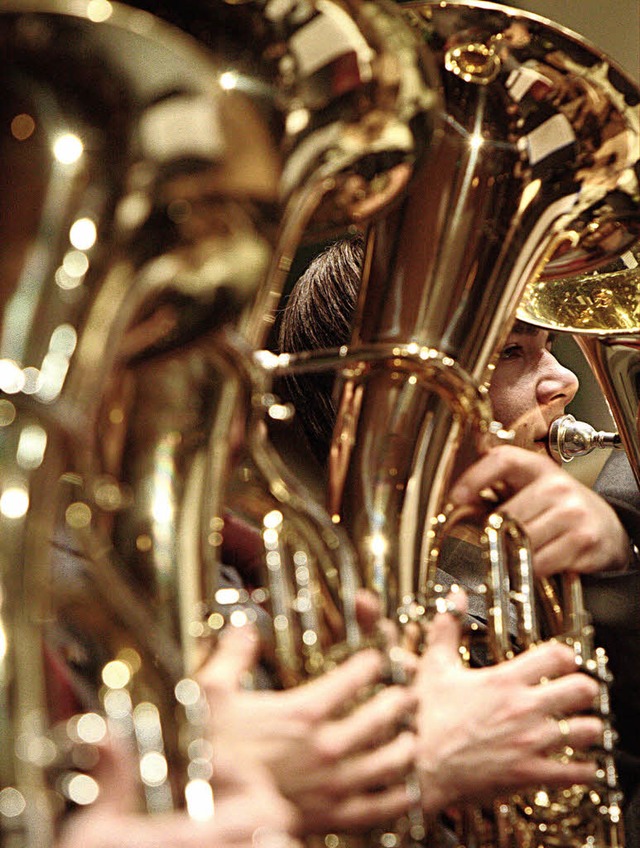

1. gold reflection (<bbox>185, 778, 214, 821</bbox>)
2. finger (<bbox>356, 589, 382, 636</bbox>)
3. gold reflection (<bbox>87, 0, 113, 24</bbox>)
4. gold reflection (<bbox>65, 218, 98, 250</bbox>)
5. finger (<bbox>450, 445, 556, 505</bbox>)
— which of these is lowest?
finger (<bbox>450, 445, 556, 505</bbox>)

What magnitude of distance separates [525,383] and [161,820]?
1103 mm

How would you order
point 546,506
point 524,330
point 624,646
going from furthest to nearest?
1. point 524,330
2. point 624,646
3. point 546,506

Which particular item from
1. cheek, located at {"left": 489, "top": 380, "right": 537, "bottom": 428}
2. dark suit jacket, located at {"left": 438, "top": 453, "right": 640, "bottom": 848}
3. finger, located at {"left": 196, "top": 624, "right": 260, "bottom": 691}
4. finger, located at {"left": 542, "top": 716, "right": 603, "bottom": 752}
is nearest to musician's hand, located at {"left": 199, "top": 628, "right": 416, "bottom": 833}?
finger, located at {"left": 196, "top": 624, "right": 260, "bottom": 691}

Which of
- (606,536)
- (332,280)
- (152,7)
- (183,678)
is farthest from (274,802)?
(332,280)

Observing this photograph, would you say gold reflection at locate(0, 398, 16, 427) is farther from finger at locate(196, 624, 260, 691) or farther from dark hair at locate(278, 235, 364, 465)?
dark hair at locate(278, 235, 364, 465)

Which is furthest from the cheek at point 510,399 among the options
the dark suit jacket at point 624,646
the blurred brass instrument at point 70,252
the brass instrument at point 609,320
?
the blurred brass instrument at point 70,252

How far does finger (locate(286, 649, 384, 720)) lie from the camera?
0.58 m

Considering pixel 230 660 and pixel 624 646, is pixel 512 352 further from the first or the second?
pixel 230 660

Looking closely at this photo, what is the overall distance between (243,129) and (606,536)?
679 mm

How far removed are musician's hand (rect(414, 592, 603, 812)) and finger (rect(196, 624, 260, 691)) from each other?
9.5 inches

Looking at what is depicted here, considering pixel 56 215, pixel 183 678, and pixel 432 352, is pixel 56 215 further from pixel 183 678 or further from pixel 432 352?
pixel 432 352

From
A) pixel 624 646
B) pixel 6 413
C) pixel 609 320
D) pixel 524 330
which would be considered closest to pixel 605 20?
pixel 524 330

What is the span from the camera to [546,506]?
94 centimetres

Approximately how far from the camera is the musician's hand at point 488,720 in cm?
77
